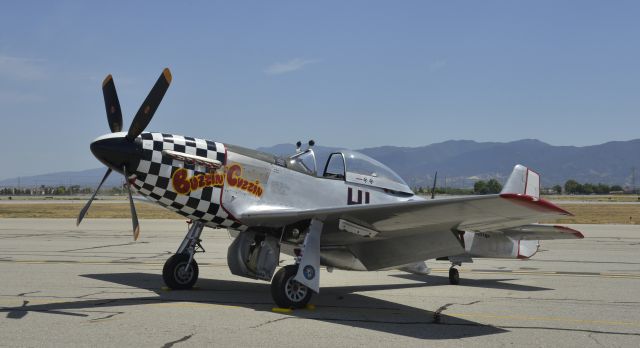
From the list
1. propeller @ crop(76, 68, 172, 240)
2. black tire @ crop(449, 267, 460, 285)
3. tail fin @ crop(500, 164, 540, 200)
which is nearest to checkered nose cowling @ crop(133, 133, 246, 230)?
propeller @ crop(76, 68, 172, 240)

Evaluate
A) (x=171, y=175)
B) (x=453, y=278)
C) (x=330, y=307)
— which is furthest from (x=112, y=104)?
(x=453, y=278)

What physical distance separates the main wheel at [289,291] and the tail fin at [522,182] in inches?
162

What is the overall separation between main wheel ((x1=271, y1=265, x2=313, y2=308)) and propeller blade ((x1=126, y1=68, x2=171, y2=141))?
268 centimetres

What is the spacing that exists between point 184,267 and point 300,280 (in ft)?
8.49

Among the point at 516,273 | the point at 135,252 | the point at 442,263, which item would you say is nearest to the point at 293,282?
the point at 516,273

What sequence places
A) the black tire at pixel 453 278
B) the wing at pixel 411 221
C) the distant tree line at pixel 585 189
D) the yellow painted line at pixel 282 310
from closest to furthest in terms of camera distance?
the wing at pixel 411 221
the yellow painted line at pixel 282 310
the black tire at pixel 453 278
the distant tree line at pixel 585 189

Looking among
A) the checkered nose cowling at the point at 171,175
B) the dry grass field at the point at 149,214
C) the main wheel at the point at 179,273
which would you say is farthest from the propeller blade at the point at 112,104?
the dry grass field at the point at 149,214

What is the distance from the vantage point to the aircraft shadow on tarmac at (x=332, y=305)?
7043mm

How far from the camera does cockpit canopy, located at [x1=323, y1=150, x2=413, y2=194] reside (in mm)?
9789

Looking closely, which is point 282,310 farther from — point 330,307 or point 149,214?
point 149,214

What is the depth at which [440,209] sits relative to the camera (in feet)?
24.0

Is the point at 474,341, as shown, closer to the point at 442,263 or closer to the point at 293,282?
the point at 293,282

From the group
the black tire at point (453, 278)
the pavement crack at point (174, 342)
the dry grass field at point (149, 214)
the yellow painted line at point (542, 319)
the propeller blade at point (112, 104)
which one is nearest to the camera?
the pavement crack at point (174, 342)

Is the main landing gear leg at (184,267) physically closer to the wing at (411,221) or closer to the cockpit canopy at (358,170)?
the wing at (411,221)
